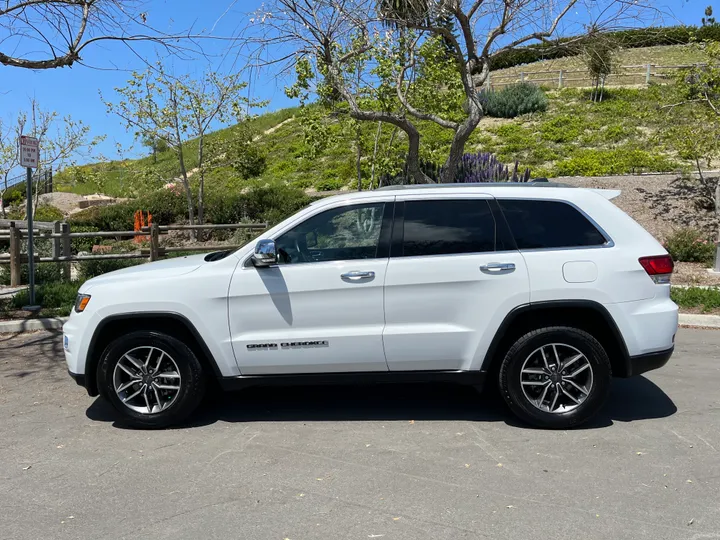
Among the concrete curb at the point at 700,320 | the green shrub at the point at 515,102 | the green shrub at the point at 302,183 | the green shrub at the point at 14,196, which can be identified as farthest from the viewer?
the green shrub at the point at 515,102

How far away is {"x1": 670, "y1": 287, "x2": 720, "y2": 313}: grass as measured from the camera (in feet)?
32.5

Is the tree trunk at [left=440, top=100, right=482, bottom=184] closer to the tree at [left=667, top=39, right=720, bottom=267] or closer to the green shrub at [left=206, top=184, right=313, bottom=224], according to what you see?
the tree at [left=667, top=39, right=720, bottom=267]

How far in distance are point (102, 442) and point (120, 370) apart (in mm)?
560

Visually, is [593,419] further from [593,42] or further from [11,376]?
[593,42]

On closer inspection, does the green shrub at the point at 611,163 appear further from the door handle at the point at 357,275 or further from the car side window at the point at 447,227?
the door handle at the point at 357,275

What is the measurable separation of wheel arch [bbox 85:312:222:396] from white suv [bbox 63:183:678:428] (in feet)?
0.04

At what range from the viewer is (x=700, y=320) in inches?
372

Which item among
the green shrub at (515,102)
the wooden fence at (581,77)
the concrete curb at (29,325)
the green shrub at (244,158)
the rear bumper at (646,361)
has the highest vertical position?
the wooden fence at (581,77)

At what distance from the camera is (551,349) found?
5.33 meters

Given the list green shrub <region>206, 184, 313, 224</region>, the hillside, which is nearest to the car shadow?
the hillside

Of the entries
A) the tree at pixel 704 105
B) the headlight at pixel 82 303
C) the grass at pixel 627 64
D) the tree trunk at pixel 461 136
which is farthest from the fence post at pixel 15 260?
the grass at pixel 627 64

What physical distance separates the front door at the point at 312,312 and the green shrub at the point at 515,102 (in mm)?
29468

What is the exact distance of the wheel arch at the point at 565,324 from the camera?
524 centimetres

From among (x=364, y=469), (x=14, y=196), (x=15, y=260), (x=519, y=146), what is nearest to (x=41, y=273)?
(x=15, y=260)
